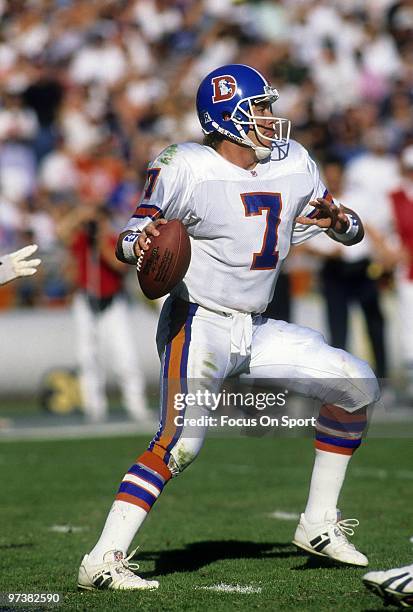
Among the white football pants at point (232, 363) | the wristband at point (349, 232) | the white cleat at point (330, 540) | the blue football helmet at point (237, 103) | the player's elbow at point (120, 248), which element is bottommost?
the white cleat at point (330, 540)

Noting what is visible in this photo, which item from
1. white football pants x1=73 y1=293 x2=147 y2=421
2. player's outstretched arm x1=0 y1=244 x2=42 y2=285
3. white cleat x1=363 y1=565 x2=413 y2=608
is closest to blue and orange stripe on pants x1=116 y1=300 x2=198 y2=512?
player's outstretched arm x1=0 y1=244 x2=42 y2=285

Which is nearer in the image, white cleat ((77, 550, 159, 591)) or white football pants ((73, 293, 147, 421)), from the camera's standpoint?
A: white cleat ((77, 550, 159, 591))

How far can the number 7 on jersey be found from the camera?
13.4ft

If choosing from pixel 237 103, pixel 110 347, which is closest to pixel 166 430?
pixel 237 103

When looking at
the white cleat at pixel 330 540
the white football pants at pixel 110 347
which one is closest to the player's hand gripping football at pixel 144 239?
the white cleat at pixel 330 540

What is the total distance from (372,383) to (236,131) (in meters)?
1.04

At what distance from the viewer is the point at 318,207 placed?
166 inches

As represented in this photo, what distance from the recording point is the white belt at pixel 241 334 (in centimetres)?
411

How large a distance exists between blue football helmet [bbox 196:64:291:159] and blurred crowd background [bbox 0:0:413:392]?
734 centimetres

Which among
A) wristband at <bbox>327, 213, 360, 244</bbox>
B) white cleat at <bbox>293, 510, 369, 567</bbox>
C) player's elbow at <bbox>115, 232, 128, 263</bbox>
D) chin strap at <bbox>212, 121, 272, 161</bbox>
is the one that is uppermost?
chin strap at <bbox>212, 121, 272, 161</bbox>

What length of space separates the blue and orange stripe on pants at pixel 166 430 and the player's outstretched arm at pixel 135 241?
0.35 metres

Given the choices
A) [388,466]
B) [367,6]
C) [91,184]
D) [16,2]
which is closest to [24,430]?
[91,184]

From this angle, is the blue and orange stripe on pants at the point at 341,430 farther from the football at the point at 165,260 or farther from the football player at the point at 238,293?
the football at the point at 165,260

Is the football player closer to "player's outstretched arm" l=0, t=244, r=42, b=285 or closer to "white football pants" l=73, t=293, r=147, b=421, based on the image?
"player's outstretched arm" l=0, t=244, r=42, b=285
